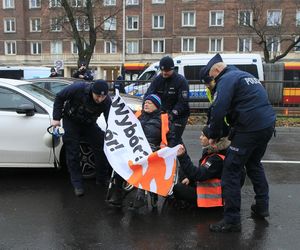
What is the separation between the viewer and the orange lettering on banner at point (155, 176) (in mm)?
4820

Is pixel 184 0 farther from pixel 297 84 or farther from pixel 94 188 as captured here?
pixel 94 188

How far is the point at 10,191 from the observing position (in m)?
5.71

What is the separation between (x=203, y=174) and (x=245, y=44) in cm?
4730

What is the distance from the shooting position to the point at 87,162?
6.14m

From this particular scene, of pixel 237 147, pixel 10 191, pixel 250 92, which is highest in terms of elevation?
pixel 250 92

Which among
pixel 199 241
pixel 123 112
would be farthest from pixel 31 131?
pixel 199 241

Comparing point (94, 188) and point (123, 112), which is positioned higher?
point (123, 112)

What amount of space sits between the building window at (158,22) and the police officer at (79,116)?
4853cm

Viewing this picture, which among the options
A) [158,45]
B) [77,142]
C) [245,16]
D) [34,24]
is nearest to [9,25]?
[34,24]

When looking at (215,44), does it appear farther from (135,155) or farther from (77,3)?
(135,155)

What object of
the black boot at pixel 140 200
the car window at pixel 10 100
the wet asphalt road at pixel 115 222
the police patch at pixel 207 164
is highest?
the car window at pixel 10 100

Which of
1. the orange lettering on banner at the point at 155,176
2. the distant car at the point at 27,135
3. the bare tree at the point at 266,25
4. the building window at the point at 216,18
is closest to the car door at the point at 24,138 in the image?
the distant car at the point at 27,135

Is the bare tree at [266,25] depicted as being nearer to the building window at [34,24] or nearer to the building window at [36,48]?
the building window at [34,24]

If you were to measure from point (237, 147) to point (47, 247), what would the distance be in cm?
208
